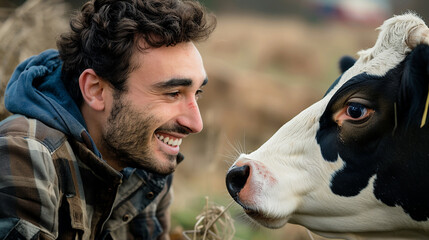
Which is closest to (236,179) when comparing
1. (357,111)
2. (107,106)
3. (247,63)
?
(357,111)

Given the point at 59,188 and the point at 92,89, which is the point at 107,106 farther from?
the point at 59,188

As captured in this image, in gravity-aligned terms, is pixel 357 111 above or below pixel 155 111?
above

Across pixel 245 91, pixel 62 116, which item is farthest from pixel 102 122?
pixel 245 91

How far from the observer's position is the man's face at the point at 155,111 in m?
3.08

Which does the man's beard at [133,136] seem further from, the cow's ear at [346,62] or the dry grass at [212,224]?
the cow's ear at [346,62]

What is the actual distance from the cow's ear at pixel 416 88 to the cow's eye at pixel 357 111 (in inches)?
6.1

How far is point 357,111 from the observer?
2510mm

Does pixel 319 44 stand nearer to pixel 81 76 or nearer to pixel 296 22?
pixel 296 22

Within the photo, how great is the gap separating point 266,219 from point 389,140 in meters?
0.69

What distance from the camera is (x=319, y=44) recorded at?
84.4ft

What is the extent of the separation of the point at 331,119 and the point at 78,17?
168 centimetres

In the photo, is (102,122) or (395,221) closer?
(395,221)

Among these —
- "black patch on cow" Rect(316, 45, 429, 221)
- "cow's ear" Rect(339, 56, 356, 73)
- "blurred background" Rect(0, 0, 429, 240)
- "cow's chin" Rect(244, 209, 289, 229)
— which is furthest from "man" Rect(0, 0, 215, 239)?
"black patch on cow" Rect(316, 45, 429, 221)

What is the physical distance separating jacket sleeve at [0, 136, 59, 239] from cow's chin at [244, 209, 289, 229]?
95 centimetres
